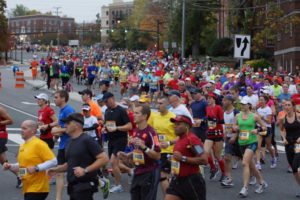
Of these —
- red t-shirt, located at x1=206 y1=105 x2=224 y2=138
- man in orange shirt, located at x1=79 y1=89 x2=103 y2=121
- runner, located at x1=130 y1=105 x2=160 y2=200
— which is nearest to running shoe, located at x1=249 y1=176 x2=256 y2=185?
red t-shirt, located at x1=206 y1=105 x2=224 y2=138

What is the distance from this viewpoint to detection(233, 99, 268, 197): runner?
1215 cm

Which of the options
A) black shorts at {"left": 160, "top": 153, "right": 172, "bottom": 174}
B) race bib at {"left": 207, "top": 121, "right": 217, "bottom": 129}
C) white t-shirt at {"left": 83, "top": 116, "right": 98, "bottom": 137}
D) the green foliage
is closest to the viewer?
black shorts at {"left": 160, "top": 153, "right": 172, "bottom": 174}

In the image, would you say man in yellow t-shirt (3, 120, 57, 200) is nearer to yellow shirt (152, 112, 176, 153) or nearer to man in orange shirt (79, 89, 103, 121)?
yellow shirt (152, 112, 176, 153)

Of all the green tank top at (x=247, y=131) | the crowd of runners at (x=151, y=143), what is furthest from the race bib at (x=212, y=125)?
the green tank top at (x=247, y=131)

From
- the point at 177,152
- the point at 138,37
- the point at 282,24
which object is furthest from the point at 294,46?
the point at 138,37

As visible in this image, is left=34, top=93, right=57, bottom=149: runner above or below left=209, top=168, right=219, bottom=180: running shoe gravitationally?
above

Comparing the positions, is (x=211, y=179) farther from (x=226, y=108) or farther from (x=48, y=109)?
(x=48, y=109)

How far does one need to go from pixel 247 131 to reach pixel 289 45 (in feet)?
125

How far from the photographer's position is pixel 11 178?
1369 centimetres

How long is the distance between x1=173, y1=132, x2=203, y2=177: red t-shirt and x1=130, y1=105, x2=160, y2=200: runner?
0.56 m

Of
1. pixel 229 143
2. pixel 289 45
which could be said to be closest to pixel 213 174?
pixel 229 143

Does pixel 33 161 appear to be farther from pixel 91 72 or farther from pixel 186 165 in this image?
pixel 91 72

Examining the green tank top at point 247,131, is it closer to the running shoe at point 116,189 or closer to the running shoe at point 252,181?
the running shoe at point 252,181

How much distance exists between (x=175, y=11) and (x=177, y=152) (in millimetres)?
64021
